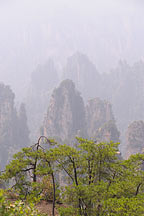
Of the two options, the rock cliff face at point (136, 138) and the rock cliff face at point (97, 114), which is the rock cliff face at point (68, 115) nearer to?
the rock cliff face at point (97, 114)

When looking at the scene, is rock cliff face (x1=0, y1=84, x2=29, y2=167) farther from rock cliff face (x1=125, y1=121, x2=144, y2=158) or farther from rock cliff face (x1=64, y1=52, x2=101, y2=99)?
rock cliff face (x1=64, y1=52, x2=101, y2=99)

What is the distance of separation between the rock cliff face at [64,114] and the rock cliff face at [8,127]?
33.4 feet

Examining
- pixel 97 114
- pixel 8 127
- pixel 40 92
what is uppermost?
pixel 40 92

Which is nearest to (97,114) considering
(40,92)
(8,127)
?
(8,127)

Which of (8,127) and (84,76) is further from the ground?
(84,76)

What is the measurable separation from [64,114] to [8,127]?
1916cm

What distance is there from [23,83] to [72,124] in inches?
4121

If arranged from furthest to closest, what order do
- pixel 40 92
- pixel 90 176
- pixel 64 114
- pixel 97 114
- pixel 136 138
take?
pixel 40 92 < pixel 97 114 < pixel 64 114 < pixel 136 138 < pixel 90 176

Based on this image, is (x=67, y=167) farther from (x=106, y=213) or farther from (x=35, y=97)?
(x=35, y=97)

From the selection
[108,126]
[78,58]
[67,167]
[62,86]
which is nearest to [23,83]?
[78,58]

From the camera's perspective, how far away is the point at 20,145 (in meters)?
69.5

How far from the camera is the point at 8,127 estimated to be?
71.0 metres

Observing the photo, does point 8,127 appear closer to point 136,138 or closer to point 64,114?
point 64,114

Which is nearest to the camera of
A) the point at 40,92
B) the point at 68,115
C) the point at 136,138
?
the point at 136,138
